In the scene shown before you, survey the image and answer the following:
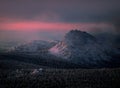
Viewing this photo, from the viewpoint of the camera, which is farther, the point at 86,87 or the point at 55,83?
the point at 55,83

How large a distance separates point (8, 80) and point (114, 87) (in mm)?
67809

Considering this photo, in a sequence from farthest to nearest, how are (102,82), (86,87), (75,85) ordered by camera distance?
1. (102,82)
2. (75,85)
3. (86,87)

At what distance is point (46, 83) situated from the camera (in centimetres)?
14088

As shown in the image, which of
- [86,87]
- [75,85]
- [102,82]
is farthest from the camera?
[102,82]

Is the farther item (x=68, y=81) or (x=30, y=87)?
(x=68, y=81)

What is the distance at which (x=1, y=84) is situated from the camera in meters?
140

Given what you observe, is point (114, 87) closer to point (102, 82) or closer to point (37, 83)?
point (102, 82)

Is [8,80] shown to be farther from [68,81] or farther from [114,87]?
[114,87]

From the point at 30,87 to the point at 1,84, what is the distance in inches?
804

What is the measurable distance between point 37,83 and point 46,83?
18.2ft

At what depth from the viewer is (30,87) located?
13162 centimetres

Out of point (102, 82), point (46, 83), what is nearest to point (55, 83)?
point (46, 83)

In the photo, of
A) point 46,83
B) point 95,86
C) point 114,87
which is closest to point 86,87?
point 95,86

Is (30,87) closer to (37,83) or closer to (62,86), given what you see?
(37,83)
